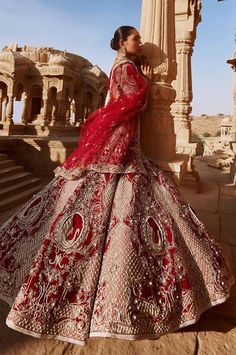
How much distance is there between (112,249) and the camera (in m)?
1.36

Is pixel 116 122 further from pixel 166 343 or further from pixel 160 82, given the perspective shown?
pixel 166 343

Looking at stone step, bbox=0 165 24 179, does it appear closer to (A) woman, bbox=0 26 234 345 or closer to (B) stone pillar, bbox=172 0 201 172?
(A) woman, bbox=0 26 234 345

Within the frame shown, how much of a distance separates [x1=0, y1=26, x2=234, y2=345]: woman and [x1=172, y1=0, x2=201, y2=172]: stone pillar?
5215 millimetres

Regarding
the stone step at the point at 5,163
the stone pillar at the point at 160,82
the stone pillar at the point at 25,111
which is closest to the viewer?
the stone pillar at the point at 160,82

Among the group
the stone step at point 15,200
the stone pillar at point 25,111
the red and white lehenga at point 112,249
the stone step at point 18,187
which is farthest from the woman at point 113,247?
the stone pillar at point 25,111

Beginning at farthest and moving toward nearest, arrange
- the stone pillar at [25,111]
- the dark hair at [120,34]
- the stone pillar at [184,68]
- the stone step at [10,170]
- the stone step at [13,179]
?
the stone pillar at [25,111], the stone pillar at [184,68], the stone step at [10,170], the stone step at [13,179], the dark hair at [120,34]

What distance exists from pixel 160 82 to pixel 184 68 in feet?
18.3

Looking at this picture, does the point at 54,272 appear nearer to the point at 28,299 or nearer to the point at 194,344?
the point at 28,299

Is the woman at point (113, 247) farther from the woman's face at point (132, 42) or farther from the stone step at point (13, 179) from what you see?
the stone step at point (13, 179)

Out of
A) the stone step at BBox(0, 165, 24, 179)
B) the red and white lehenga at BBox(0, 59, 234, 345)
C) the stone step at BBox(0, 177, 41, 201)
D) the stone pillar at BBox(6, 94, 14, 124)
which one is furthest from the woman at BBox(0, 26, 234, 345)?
the stone pillar at BBox(6, 94, 14, 124)

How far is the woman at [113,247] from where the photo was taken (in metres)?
1.23

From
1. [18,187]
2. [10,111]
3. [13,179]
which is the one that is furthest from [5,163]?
[10,111]

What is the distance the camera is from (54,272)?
131cm

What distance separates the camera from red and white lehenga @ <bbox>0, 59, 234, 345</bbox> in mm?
1229
